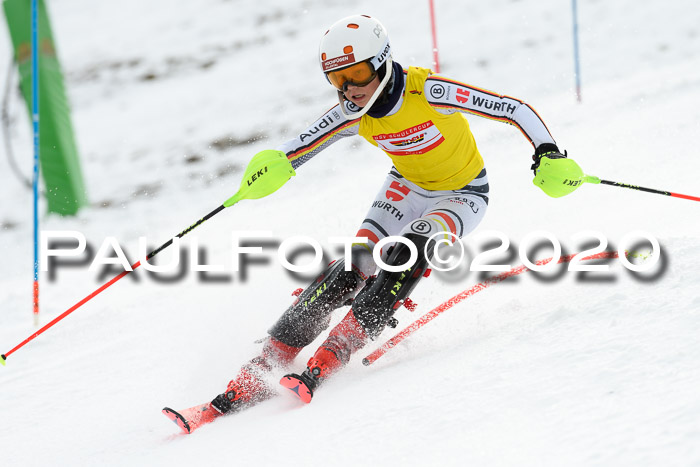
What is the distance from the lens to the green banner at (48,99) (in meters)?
7.31

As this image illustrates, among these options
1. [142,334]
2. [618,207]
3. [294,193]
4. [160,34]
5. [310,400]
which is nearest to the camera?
[310,400]

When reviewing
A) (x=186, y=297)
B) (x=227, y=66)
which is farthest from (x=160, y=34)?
(x=186, y=297)

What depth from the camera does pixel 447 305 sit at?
3.41m

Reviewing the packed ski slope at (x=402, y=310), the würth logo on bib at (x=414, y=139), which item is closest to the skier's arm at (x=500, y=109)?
the würth logo on bib at (x=414, y=139)

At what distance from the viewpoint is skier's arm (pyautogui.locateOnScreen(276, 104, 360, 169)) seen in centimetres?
354

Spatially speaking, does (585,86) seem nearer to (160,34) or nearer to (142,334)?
(142,334)

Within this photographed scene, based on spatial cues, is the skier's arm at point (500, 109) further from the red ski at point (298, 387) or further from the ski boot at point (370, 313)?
the red ski at point (298, 387)

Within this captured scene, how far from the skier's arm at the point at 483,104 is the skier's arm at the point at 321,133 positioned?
1.49 ft

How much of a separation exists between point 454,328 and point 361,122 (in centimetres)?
110

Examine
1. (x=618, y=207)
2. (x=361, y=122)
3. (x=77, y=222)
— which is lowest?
(x=77, y=222)

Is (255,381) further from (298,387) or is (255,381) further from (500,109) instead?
(500,109)

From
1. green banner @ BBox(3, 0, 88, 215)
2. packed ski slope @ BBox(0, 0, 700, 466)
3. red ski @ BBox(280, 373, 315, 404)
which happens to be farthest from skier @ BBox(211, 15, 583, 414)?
green banner @ BBox(3, 0, 88, 215)

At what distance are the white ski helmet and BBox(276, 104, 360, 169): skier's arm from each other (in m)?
0.31

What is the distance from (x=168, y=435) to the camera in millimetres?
3037
